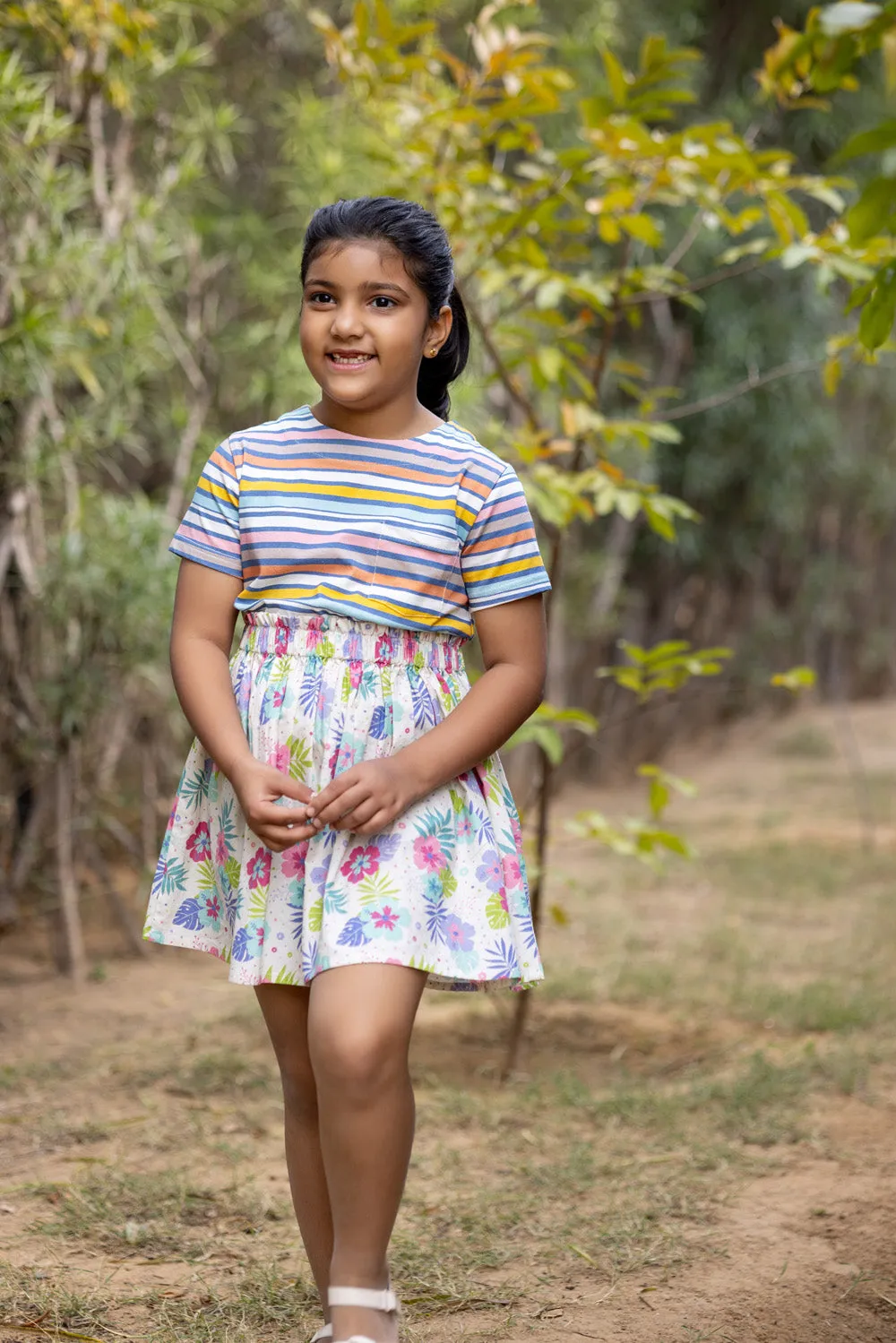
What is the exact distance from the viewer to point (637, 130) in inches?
120

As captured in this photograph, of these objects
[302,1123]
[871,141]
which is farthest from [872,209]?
[302,1123]

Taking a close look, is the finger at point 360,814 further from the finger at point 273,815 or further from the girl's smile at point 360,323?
the girl's smile at point 360,323

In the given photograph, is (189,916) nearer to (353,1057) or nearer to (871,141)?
(353,1057)

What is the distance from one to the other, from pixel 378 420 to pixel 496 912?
642 millimetres

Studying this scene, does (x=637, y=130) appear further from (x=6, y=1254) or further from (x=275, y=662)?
(x=6, y=1254)

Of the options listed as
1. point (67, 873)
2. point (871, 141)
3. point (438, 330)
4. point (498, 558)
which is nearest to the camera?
point (871, 141)

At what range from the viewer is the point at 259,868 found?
1.82m

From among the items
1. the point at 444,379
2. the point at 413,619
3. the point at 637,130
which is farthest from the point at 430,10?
the point at 413,619

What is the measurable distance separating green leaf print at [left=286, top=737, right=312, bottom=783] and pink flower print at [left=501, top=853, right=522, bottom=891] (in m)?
0.27

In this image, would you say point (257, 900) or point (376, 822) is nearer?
point (376, 822)

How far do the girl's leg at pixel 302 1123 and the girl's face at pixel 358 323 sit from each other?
0.76m

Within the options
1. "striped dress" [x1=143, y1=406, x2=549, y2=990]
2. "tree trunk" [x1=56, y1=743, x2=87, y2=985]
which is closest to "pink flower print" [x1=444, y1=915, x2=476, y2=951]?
"striped dress" [x1=143, y1=406, x2=549, y2=990]

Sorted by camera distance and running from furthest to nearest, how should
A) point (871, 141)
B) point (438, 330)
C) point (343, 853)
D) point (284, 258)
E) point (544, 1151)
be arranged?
point (284, 258) < point (544, 1151) < point (438, 330) < point (343, 853) < point (871, 141)

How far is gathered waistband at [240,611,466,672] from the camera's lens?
182cm
